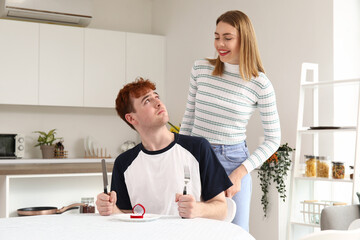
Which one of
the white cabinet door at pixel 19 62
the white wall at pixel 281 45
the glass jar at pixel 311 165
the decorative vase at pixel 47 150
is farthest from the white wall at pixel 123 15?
the glass jar at pixel 311 165

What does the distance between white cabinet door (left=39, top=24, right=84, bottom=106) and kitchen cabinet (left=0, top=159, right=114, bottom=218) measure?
198cm

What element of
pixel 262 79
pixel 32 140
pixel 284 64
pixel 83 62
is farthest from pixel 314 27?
pixel 32 140

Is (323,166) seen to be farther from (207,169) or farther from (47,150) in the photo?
(47,150)

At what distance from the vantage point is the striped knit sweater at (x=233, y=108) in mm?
2039

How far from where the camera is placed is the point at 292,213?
3.46m

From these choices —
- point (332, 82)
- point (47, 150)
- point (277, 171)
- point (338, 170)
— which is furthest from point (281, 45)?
point (47, 150)

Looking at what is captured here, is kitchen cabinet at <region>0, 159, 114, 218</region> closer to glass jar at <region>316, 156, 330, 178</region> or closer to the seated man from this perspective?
glass jar at <region>316, 156, 330, 178</region>

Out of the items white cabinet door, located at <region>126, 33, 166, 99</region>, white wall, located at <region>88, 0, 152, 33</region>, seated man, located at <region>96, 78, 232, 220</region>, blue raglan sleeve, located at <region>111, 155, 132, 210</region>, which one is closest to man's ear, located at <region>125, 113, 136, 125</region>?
seated man, located at <region>96, 78, 232, 220</region>

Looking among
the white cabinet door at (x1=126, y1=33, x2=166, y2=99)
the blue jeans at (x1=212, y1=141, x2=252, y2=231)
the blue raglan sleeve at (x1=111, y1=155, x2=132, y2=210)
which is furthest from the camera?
the white cabinet door at (x1=126, y1=33, x2=166, y2=99)

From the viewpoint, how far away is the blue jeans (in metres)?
1.99

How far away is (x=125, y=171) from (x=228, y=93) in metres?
Result: 0.55

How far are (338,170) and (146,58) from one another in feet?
10.2

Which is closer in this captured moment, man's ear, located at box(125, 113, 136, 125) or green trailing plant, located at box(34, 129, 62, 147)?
man's ear, located at box(125, 113, 136, 125)

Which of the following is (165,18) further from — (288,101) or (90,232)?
(90,232)
